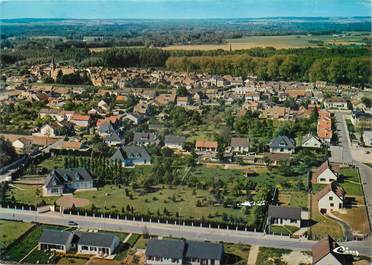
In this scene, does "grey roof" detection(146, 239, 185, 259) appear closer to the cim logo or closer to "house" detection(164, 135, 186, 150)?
the cim logo

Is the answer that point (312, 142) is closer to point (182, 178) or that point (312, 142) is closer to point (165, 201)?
point (182, 178)

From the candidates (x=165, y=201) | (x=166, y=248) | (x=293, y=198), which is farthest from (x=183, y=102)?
(x=166, y=248)

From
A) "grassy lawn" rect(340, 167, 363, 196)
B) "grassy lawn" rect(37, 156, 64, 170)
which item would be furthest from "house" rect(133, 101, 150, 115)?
"grassy lawn" rect(340, 167, 363, 196)

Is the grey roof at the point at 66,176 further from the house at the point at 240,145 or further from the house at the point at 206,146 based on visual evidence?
the house at the point at 240,145

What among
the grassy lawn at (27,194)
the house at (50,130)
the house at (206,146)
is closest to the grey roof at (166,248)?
the grassy lawn at (27,194)

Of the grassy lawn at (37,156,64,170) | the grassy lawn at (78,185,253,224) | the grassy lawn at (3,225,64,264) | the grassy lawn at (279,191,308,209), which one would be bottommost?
the grassy lawn at (3,225,64,264)

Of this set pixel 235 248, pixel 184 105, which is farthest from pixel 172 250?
pixel 184 105
